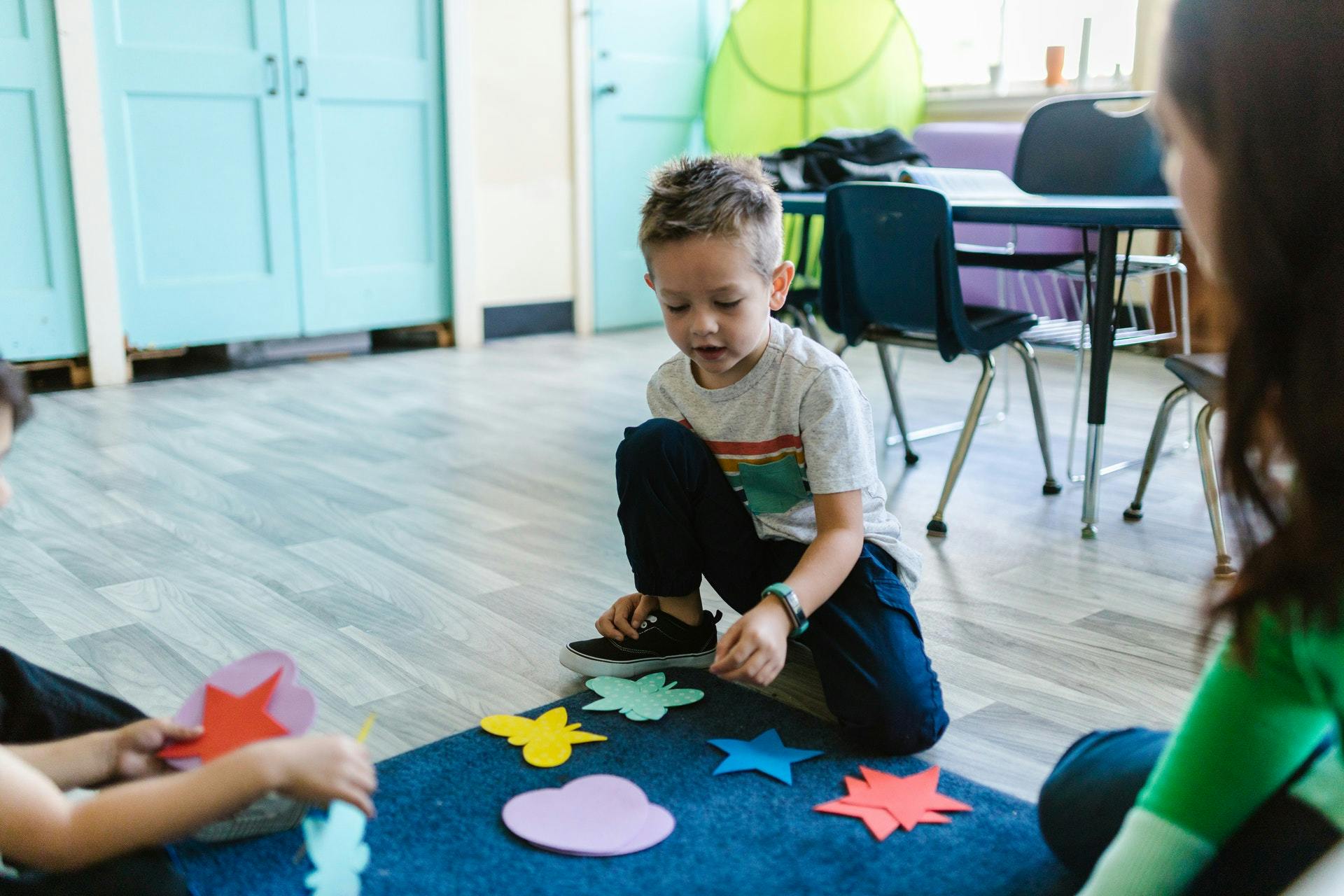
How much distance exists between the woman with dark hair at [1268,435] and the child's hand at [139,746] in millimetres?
694

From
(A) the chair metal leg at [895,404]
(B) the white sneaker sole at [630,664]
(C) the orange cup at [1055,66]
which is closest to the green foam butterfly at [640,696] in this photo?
(B) the white sneaker sole at [630,664]

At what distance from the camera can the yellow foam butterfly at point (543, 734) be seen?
1.24 metres

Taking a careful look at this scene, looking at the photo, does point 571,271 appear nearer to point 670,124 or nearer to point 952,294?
point 670,124

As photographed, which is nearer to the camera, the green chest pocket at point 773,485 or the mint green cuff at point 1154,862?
the mint green cuff at point 1154,862

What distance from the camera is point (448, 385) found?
3.54m

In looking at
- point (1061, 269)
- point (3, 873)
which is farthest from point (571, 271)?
point (3, 873)

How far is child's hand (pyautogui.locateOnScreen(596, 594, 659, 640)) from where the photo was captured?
148 centimetres

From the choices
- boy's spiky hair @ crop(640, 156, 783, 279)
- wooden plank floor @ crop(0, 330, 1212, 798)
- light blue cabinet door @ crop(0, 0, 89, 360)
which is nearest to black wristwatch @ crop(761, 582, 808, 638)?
wooden plank floor @ crop(0, 330, 1212, 798)

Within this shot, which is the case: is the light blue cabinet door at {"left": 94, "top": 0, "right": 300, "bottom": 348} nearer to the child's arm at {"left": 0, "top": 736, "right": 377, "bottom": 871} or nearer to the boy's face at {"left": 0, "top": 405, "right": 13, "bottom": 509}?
the boy's face at {"left": 0, "top": 405, "right": 13, "bottom": 509}

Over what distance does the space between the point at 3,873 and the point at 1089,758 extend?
0.93m

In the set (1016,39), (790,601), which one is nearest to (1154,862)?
(790,601)

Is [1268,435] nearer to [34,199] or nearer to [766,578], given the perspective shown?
[766,578]

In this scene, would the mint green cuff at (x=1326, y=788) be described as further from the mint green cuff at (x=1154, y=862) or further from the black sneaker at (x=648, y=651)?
the black sneaker at (x=648, y=651)

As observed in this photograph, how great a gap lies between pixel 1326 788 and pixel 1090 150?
8.26ft
